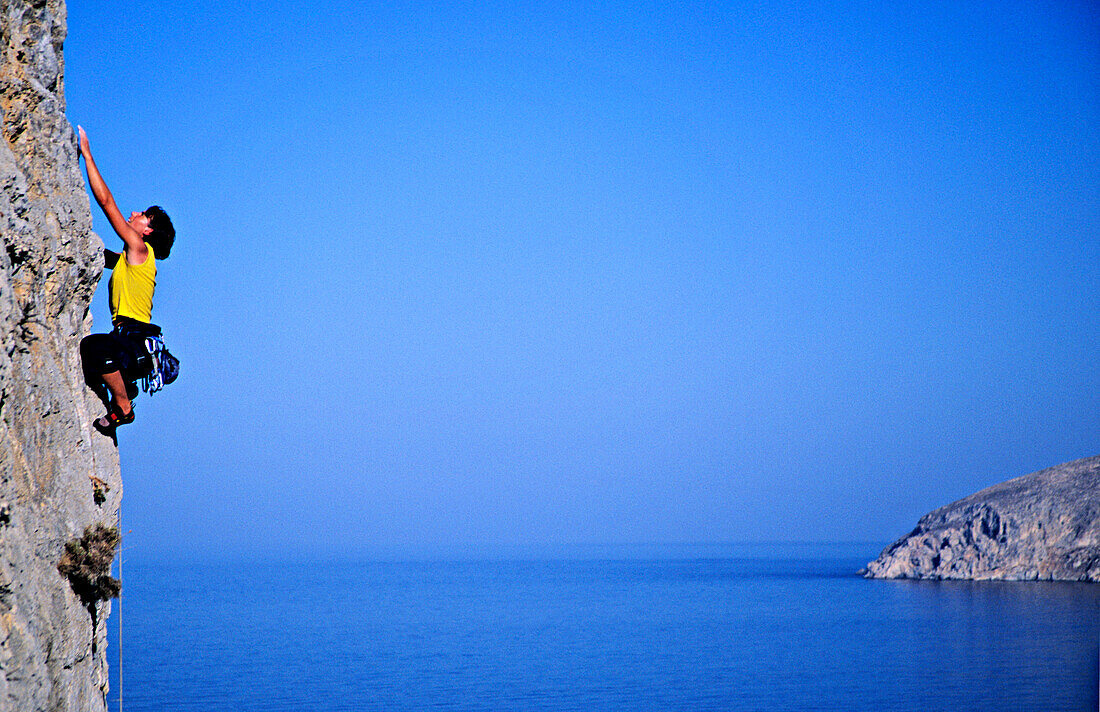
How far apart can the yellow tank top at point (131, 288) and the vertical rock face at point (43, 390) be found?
337 mm

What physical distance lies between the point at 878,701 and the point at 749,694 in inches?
335

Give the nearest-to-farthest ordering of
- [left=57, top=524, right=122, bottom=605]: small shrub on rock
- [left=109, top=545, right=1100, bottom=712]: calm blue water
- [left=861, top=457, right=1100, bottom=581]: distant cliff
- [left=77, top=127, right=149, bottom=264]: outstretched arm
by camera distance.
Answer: [left=57, top=524, right=122, bottom=605]: small shrub on rock < [left=77, top=127, right=149, bottom=264]: outstretched arm < [left=109, top=545, right=1100, bottom=712]: calm blue water < [left=861, top=457, right=1100, bottom=581]: distant cliff

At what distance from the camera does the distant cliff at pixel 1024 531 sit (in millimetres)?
110688

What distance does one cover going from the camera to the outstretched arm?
33.3ft

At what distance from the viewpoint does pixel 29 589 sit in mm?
8391

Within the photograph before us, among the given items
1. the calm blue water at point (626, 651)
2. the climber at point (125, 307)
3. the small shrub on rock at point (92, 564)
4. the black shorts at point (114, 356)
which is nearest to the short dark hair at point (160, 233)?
the climber at point (125, 307)

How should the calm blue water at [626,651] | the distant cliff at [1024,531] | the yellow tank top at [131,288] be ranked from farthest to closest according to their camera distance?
the distant cliff at [1024,531]
the calm blue water at [626,651]
the yellow tank top at [131,288]

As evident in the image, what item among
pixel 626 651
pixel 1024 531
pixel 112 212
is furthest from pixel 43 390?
pixel 1024 531

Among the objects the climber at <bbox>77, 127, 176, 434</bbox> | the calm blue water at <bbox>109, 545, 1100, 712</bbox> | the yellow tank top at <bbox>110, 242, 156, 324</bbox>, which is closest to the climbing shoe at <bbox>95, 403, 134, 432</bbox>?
the climber at <bbox>77, 127, 176, 434</bbox>

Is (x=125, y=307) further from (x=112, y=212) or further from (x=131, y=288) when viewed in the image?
(x=112, y=212)

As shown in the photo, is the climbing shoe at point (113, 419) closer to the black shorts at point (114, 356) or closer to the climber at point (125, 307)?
the climber at point (125, 307)

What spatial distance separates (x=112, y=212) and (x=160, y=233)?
63 centimetres

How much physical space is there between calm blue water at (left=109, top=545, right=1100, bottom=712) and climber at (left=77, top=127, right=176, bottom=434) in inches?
1787

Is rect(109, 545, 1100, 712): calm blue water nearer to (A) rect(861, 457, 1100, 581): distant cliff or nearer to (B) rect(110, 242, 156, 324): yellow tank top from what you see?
(A) rect(861, 457, 1100, 581): distant cliff
